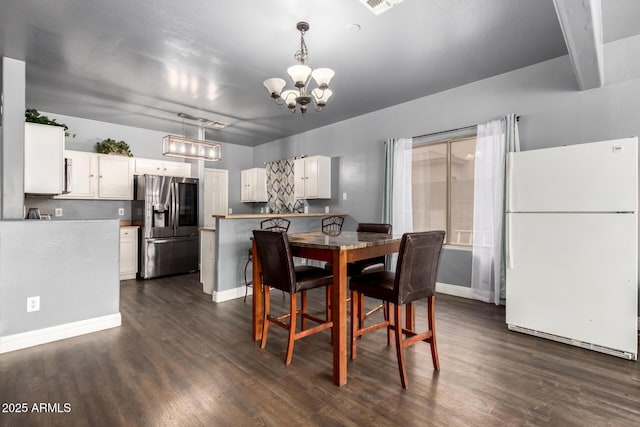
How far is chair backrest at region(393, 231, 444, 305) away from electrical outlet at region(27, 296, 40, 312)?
2863 millimetres

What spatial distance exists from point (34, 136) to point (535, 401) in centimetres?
505

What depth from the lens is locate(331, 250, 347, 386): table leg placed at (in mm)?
1941

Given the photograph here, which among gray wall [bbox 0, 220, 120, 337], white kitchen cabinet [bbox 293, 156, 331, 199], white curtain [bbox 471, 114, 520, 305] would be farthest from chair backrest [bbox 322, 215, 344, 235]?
gray wall [bbox 0, 220, 120, 337]

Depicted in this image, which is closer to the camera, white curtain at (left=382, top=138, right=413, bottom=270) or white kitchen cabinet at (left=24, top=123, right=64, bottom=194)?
white kitchen cabinet at (left=24, top=123, right=64, bottom=194)

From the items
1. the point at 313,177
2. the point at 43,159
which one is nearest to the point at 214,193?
the point at 313,177

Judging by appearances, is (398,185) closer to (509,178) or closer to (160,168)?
(509,178)

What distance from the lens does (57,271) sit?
2658mm

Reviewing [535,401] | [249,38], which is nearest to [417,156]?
[249,38]

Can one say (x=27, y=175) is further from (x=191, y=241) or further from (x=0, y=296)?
(x=191, y=241)

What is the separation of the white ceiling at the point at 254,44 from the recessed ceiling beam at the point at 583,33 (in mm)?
368

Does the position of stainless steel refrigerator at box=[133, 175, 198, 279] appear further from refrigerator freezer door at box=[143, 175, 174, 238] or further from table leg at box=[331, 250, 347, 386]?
table leg at box=[331, 250, 347, 386]

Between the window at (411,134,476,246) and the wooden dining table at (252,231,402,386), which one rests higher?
the window at (411,134,476,246)

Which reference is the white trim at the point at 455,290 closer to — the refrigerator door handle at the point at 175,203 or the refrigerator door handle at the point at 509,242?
the refrigerator door handle at the point at 509,242

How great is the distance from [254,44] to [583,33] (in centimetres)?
253
